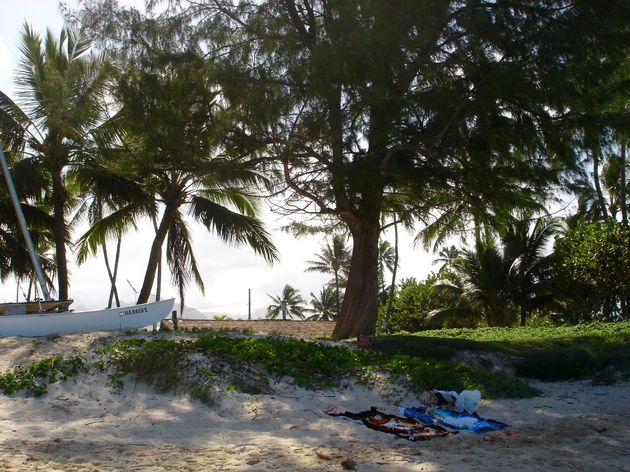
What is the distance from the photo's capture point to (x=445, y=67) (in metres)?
12.9

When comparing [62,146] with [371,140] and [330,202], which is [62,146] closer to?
[330,202]

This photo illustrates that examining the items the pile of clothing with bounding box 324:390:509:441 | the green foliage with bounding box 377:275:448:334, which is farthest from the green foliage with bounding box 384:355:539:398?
the green foliage with bounding box 377:275:448:334

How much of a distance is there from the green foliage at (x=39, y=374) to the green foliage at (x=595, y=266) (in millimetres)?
19590

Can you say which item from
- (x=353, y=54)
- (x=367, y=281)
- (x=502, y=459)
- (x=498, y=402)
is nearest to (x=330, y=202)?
(x=367, y=281)

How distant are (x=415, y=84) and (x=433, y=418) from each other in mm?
6884

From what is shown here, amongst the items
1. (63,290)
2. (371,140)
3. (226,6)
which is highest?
(226,6)

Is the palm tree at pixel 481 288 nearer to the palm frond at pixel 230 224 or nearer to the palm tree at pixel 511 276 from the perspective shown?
the palm tree at pixel 511 276

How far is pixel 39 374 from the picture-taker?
859 cm

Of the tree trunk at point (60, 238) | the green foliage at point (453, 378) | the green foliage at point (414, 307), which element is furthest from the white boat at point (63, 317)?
the green foliage at point (414, 307)

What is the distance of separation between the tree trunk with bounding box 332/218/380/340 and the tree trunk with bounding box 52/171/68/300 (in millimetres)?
6666

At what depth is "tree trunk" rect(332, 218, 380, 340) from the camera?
15.1 metres

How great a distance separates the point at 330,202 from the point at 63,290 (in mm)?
6854

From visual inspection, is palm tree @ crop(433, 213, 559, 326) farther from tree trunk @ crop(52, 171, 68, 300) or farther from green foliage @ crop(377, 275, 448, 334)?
tree trunk @ crop(52, 171, 68, 300)

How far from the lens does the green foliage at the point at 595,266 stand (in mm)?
23656
